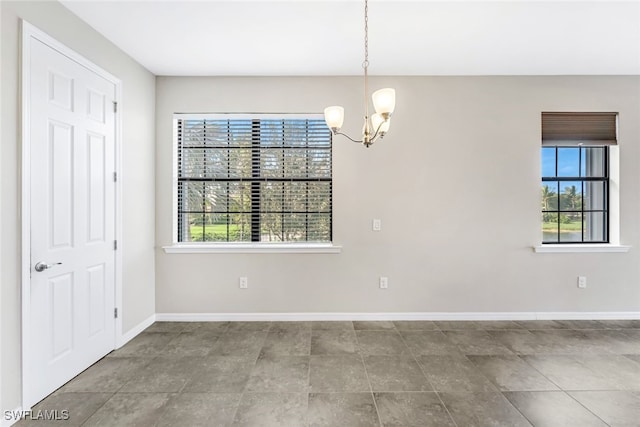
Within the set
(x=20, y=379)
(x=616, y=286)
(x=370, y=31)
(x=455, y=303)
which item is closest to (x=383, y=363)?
(x=455, y=303)

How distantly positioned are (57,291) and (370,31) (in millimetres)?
3084

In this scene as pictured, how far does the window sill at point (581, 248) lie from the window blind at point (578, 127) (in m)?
1.15

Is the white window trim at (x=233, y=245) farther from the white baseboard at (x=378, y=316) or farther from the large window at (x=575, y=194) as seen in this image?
the large window at (x=575, y=194)

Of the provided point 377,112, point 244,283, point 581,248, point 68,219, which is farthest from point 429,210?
point 68,219

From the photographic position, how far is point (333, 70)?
10.3 feet

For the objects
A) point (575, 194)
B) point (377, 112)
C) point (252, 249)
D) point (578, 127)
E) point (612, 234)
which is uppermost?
point (578, 127)

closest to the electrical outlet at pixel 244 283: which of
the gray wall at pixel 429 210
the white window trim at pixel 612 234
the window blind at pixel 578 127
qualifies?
the gray wall at pixel 429 210

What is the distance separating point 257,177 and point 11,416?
8.49ft

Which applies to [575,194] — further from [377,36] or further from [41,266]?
[41,266]

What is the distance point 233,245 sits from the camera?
132 inches

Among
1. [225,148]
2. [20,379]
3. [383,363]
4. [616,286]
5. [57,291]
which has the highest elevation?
[225,148]

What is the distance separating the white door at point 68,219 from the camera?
75.5 inches

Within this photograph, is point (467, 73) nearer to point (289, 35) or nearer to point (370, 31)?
point (370, 31)

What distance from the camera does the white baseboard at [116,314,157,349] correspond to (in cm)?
273
